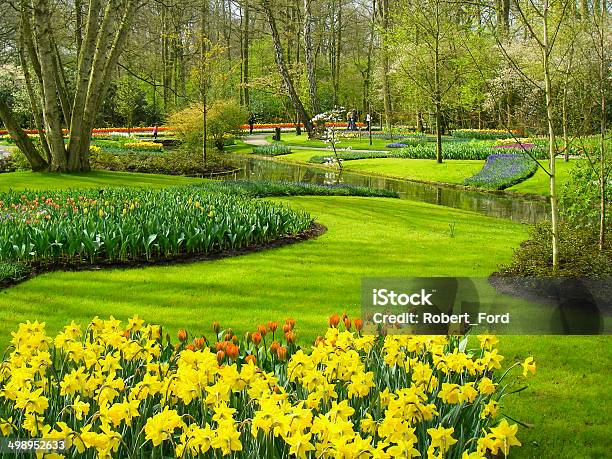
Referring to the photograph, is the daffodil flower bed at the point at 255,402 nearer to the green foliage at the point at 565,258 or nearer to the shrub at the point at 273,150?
the green foliage at the point at 565,258

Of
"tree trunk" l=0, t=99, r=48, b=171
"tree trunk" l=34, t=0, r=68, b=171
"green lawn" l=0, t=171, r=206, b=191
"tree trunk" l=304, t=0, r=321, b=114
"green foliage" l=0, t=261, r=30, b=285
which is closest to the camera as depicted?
"green foliage" l=0, t=261, r=30, b=285

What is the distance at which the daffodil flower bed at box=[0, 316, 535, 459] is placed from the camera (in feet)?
7.73

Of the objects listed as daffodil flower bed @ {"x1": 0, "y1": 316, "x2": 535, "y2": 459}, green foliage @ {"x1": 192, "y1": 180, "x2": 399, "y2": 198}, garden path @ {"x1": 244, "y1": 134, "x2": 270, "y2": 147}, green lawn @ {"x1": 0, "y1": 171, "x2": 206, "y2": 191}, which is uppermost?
garden path @ {"x1": 244, "y1": 134, "x2": 270, "y2": 147}

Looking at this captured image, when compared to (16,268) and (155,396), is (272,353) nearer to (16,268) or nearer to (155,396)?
(155,396)

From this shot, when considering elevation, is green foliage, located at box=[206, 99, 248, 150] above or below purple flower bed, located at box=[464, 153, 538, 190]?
above

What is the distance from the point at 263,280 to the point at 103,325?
373 centimetres

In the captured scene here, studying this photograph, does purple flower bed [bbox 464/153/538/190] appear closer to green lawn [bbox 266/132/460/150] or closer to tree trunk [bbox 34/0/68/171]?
green lawn [bbox 266/132/460/150]

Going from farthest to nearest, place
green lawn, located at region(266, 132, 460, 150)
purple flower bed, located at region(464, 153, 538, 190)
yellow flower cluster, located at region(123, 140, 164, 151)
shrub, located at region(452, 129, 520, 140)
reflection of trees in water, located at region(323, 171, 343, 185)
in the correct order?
shrub, located at region(452, 129, 520, 140), green lawn, located at region(266, 132, 460, 150), yellow flower cluster, located at region(123, 140, 164, 151), reflection of trees in water, located at region(323, 171, 343, 185), purple flower bed, located at region(464, 153, 538, 190)

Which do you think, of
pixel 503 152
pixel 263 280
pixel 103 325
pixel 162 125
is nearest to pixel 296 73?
pixel 162 125

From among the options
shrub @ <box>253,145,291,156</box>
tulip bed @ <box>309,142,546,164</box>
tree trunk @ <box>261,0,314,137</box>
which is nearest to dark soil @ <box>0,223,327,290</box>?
tulip bed @ <box>309,142,546,164</box>

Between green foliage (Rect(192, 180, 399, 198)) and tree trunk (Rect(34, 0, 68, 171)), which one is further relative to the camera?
tree trunk (Rect(34, 0, 68, 171))

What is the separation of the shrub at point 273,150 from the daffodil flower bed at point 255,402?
28596 mm

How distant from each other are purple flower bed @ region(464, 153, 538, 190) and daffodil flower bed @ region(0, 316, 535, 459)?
54.5ft

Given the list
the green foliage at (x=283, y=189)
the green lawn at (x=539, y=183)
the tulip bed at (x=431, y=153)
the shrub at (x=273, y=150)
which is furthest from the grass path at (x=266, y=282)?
the shrub at (x=273, y=150)
